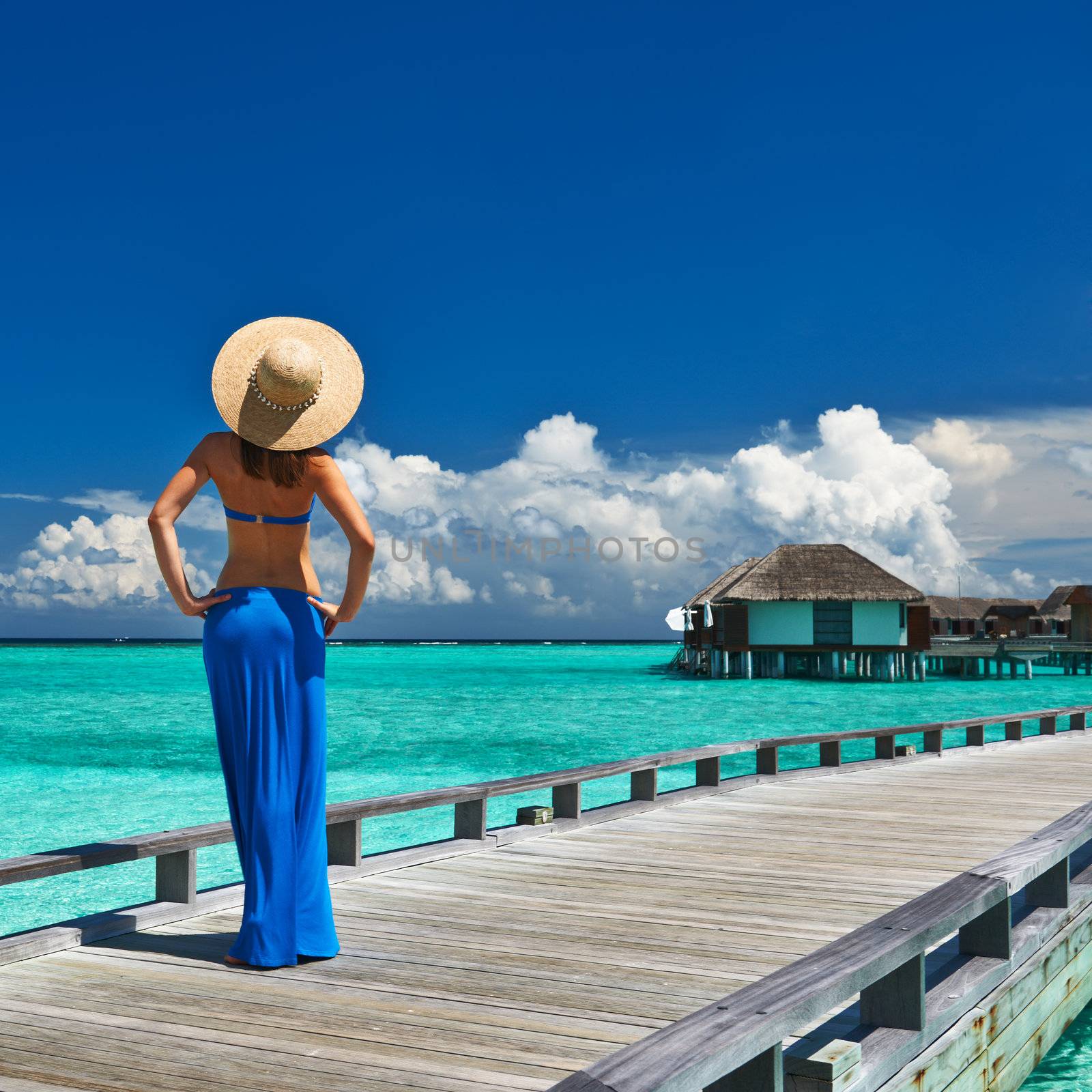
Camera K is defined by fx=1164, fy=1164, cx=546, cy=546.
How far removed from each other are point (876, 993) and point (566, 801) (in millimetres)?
3765

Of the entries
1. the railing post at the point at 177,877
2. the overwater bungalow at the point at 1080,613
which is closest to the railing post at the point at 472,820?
the railing post at the point at 177,877

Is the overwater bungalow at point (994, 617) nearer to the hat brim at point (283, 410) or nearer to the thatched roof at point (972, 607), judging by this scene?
the thatched roof at point (972, 607)

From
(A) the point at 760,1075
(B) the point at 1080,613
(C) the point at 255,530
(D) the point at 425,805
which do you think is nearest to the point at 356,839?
(D) the point at 425,805

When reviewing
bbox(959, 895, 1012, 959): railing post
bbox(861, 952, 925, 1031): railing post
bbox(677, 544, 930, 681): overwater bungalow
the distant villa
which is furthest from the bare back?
the distant villa

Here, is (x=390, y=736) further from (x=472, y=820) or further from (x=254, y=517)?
(x=254, y=517)

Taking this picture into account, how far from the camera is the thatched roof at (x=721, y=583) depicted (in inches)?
2323

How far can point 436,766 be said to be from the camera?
25.5 m

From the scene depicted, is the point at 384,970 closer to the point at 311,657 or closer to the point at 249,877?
the point at 249,877

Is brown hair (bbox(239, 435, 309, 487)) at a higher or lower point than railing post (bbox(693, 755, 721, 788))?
higher

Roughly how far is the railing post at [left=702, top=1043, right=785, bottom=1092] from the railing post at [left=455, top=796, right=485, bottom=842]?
3759 mm

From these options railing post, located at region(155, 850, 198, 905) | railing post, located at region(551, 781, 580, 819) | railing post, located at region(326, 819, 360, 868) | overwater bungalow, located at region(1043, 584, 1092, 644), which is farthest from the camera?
overwater bungalow, located at region(1043, 584, 1092, 644)

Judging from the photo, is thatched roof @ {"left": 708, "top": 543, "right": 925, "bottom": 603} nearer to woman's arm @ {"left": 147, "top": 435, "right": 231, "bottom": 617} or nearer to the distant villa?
the distant villa

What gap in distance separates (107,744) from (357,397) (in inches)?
1136

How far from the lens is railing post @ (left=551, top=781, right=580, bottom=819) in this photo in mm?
7285
